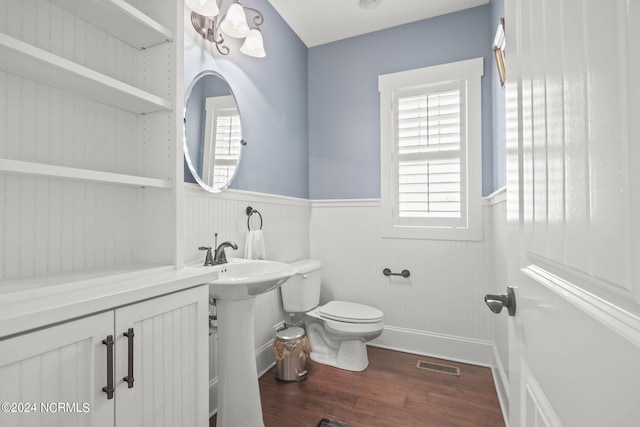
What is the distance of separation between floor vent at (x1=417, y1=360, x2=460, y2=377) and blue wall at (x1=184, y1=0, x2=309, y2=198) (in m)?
1.73

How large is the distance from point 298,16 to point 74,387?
2780 mm

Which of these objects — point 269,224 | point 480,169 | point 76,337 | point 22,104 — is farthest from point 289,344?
point 480,169

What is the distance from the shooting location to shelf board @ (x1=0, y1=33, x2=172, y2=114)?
0.80 meters

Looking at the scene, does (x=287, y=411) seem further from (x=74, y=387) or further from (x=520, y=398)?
(x=520, y=398)

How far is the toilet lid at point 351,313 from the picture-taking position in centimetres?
210

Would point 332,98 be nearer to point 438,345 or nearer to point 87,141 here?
point 87,141

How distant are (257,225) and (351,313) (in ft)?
3.13

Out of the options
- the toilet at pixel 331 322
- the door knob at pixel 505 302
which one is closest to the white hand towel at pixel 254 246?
the toilet at pixel 331 322

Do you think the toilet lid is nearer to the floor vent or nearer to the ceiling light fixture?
the floor vent

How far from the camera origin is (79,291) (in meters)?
0.83

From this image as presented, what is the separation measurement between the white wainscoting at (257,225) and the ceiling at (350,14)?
5.08 feet

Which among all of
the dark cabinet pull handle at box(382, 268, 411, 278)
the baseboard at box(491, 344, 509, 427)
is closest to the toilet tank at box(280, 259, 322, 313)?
the dark cabinet pull handle at box(382, 268, 411, 278)

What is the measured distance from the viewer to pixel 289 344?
6.48ft

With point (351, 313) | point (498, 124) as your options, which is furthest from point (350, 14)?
point (351, 313)
